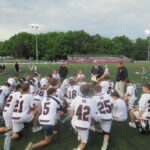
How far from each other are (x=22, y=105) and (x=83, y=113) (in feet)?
6.10

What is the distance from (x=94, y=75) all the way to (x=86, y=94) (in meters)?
6.47

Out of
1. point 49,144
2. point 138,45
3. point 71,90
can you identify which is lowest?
point 49,144

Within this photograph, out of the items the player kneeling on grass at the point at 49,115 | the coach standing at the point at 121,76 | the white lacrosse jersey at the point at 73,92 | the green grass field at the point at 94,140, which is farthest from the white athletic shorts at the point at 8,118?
the coach standing at the point at 121,76

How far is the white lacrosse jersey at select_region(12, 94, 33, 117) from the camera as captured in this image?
17.5ft

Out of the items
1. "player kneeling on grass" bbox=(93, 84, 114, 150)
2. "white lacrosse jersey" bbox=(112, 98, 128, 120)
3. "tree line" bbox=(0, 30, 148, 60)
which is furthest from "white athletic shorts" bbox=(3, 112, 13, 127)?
"tree line" bbox=(0, 30, 148, 60)

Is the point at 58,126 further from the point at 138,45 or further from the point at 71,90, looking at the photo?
the point at 138,45

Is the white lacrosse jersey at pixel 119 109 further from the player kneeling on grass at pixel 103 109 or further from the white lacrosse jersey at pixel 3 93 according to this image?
the white lacrosse jersey at pixel 3 93

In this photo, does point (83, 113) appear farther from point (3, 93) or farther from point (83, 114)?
point (3, 93)

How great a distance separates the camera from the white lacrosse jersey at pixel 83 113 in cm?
457

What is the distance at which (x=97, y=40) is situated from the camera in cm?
9306

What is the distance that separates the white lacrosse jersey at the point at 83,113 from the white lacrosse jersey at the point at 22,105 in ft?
5.08

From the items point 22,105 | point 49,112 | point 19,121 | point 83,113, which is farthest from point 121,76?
point 19,121

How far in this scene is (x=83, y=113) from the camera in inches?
181

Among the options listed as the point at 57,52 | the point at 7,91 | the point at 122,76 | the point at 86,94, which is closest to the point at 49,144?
the point at 86,94
